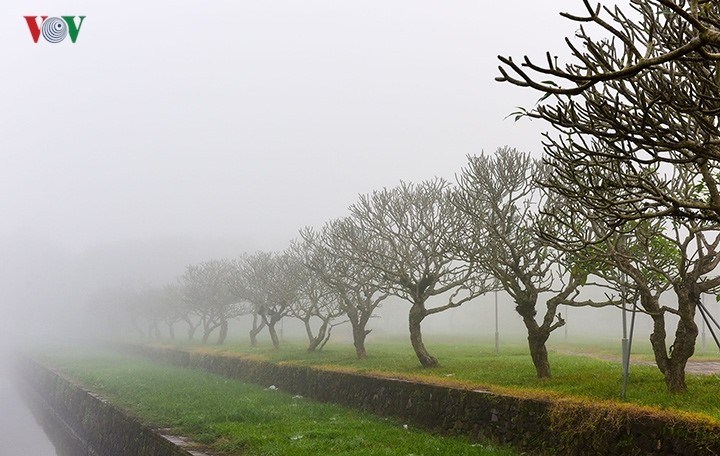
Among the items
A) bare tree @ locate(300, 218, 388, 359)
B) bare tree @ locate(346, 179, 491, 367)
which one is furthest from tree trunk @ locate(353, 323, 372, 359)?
bare tree @ locate(346, 179, 491, 367)

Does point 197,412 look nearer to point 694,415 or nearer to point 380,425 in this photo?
point 380,425

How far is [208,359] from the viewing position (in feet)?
168

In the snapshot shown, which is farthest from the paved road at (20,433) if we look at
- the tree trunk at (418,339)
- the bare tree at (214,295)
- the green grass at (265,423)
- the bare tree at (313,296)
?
the tree trunk at (418,339)

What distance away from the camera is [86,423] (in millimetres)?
34750

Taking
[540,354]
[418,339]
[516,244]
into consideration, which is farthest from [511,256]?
[418,339]

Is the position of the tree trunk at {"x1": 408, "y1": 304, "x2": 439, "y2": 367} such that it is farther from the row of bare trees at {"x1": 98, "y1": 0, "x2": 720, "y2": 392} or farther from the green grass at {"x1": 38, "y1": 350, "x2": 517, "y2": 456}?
the green grass at {"x1": 38, "y1": 350, "x2": 517, "y2": 456}

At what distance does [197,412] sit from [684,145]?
21638 mm

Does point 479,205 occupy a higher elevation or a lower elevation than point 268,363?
higher

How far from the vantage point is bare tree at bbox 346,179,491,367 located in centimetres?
3086

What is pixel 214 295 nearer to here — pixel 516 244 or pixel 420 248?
pixel 420 248

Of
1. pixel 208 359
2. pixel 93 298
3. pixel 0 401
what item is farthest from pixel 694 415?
pixel 93 298

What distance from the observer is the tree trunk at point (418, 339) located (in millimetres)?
29752

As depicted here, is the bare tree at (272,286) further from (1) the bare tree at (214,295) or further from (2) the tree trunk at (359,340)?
(2) the tree trunk at (359,340)

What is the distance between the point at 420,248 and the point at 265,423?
12113 mm
